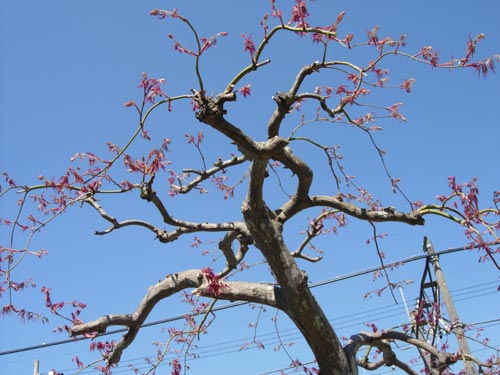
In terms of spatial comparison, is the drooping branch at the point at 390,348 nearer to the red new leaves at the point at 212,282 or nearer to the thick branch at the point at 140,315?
the red new leaves at the point at 212,282

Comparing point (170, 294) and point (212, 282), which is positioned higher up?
point (170, 294)

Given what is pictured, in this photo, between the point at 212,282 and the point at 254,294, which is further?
the point at 254,294

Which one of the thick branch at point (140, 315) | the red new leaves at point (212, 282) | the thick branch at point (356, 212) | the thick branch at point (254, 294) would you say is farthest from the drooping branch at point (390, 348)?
the thick branch at point (140, 315)

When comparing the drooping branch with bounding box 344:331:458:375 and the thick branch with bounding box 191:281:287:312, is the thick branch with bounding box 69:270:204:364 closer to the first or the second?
the thick branch with bounding box 191:281:287:312

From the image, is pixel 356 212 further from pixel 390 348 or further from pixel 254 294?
pixel 390 348

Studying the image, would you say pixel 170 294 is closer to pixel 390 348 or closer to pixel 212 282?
pixel 212 282

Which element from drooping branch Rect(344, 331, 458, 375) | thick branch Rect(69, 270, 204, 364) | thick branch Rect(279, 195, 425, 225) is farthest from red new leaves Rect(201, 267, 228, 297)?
drooping branch Rect(344, 331, 458, 375)

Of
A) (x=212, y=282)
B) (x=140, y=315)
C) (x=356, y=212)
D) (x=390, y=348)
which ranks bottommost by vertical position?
(x=390, y=348)

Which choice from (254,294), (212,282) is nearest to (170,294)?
(254,294)

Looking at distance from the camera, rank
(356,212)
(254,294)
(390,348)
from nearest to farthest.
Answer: (254,294), (356,212), (390,348)

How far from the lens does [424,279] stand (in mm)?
8047

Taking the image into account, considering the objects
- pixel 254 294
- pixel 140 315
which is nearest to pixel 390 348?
pixel 254 294

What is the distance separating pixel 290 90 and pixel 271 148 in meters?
0.52

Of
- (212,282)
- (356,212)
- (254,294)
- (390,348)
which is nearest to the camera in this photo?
(212,282)
